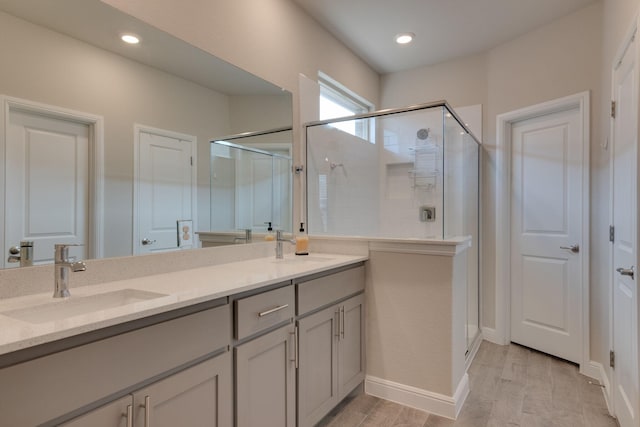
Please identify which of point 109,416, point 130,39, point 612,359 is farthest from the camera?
point 612,359

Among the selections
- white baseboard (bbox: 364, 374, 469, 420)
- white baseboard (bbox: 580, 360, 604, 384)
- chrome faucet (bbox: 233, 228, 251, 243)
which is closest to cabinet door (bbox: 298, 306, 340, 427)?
white baseboard (bbox: 364, 374, 469, 420)

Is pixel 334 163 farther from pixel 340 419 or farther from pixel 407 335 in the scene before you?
pixel 340 419

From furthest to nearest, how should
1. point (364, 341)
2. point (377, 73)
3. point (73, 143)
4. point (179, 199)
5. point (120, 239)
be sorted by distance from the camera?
point (377, 73)
point (364, 341)
point (179, 199)
point (120, 239)
point (73, 143)

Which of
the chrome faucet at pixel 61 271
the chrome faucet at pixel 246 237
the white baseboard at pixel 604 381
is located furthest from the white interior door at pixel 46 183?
the white baseboard at pixel 604 381

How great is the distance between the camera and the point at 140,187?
1.67 metres

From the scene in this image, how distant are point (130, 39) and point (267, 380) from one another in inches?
65.9

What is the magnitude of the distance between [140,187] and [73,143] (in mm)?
326

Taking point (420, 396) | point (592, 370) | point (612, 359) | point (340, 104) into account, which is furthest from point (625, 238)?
point (340, 104)

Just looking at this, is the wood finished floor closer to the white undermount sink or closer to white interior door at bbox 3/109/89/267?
the white undermount sink

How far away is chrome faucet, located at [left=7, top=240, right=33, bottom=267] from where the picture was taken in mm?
1277

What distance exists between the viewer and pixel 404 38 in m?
3.26

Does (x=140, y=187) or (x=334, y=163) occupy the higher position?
(x=334, y=163)

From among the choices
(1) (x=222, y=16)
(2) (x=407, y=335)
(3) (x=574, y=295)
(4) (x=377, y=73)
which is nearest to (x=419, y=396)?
(2) (x=407, y=335)

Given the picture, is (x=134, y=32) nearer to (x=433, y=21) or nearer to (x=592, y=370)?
(x=433, y=21)
